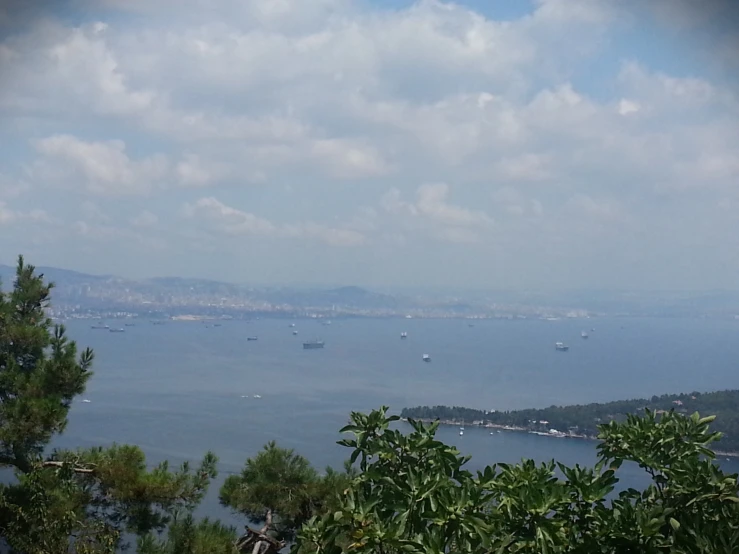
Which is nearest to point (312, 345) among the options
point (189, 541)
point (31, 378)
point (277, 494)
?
point (31, 378)

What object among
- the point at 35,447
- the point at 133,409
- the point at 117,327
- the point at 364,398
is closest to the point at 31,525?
the point at 35,447

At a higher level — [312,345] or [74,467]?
[74,467]

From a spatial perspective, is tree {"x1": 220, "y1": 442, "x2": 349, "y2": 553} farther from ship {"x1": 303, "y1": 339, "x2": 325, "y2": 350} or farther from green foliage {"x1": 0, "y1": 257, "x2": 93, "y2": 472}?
ship {"x1": 303, "y1": 339, "x2": 325, "y2": 350}

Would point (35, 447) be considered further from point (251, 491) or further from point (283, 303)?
point (283, 303)

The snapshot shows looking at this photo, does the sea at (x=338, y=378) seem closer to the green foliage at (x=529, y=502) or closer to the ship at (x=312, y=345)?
the ship at (x=312, y=345)

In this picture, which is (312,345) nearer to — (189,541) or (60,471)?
(60,471)

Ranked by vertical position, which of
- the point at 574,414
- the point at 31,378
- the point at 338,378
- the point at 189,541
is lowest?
the point at 338,378

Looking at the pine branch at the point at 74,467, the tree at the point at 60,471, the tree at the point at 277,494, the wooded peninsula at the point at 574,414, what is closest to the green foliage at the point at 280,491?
the tree at the point at 277,494

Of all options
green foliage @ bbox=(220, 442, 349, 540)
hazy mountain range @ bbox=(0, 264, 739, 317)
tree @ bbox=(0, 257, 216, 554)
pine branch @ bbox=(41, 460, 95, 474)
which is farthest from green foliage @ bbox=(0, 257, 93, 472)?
hazy mountain range @ bbox=(0, 264, 739, 317)
